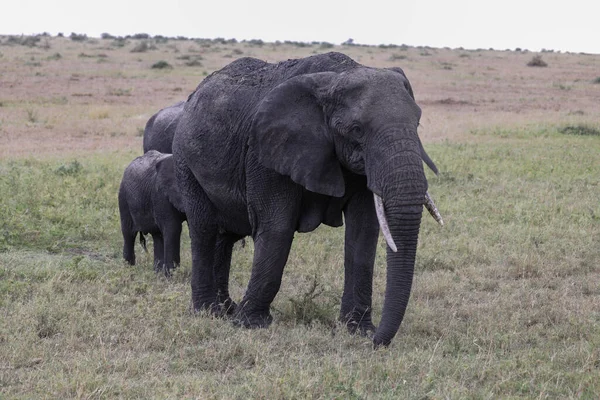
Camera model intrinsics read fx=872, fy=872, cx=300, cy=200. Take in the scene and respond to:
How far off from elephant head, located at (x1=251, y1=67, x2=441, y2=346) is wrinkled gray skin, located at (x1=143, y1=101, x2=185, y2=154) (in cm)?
609

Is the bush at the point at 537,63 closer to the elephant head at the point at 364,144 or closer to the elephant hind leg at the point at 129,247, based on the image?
the elephant hind leg at the point at 129,247

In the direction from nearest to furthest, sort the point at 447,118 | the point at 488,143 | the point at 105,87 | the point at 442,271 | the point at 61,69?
1. the point at 442,271
2. the point at 488,143
3. the point at 447,118
4. the point at 105,87
5. the point at 61,69

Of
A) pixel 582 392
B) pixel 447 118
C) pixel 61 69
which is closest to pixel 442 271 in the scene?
pixel 582 392

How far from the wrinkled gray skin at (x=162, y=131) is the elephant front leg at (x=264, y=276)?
5.76m

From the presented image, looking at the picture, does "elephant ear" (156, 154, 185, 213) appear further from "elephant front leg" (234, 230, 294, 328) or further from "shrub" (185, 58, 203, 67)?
"shrub" (185, 58, 203, 67)

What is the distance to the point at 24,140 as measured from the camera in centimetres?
1862

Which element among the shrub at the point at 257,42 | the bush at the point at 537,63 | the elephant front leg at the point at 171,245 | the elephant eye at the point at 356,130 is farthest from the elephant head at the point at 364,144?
the shrub at the point at 257,42

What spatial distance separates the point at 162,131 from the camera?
501 inches

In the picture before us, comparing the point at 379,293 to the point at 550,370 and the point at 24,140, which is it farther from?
the point at 24,140

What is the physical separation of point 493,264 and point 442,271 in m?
0.63

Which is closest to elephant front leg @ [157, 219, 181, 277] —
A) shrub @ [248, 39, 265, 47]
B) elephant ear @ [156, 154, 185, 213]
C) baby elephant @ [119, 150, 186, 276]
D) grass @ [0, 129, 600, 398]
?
baby elephant @ [119, 150, 186, 276]

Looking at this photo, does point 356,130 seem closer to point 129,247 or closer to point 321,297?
point 321,297

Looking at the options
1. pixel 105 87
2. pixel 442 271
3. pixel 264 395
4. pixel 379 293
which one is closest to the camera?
pixel 264 395

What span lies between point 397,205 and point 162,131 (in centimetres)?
774
